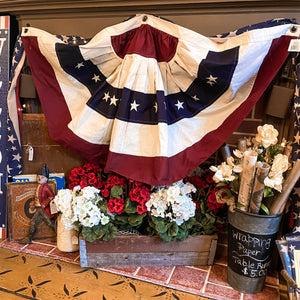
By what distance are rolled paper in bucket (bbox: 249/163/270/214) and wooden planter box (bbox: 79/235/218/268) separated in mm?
295

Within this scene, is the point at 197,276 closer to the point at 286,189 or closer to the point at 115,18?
the point at 286,189

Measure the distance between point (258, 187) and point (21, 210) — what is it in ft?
4.19

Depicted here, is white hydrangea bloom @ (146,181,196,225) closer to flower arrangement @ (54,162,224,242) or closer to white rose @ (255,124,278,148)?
flower arrangement @ (54,162,224,242)

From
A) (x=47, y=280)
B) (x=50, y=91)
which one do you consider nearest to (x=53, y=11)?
(x=50, y=91)

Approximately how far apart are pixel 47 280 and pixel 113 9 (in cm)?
139

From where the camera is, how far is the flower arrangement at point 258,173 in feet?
3.67

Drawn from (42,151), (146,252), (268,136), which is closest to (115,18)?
(42,151)

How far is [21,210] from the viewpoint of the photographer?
160cm

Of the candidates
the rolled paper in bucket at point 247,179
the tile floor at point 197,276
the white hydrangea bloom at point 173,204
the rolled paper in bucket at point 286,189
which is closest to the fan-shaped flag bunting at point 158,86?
the white hydrangea bloom at point 173,204

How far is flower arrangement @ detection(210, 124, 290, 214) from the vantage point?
1.12 m

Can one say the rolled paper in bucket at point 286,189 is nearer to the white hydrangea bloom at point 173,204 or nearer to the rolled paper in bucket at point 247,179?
the rolled paper in bucket at point 247,179

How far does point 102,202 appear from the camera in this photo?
4.57 feet

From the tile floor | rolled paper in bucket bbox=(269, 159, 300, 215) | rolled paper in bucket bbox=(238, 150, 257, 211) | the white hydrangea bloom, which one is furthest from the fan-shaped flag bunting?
the tile floor

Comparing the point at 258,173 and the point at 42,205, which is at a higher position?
the point at 258,173
